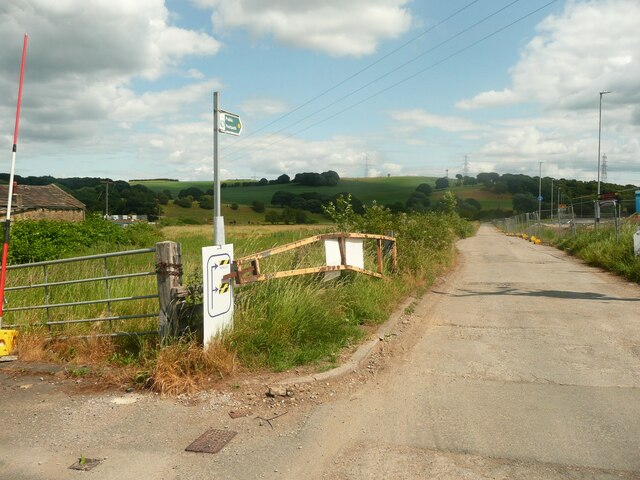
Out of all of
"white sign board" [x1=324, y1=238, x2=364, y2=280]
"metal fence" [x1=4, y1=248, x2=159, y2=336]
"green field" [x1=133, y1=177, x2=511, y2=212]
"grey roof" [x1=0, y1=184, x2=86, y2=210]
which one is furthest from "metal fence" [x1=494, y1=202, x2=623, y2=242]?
"grey roof" [x1=0, y1=184, x2=86, y2=210]

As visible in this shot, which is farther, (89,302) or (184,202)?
(184,202)

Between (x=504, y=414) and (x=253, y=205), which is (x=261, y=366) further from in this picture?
(x=253, y=205)

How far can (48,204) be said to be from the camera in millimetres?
60594

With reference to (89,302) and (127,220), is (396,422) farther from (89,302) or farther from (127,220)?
(127,220)

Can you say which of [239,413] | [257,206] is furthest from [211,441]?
[257,206]

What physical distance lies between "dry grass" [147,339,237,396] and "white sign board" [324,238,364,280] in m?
3.03

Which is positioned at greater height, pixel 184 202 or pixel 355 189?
pixel 355 189

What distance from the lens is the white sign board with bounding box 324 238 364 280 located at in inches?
319

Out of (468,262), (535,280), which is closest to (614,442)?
(535,280)

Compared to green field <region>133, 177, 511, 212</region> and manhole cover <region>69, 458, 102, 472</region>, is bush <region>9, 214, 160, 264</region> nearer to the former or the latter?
green field <region>133, 177, 511, 212</region>

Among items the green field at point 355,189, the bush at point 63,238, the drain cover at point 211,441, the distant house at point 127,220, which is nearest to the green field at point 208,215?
the green field at point 355,189

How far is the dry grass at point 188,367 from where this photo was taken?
15.7 ft

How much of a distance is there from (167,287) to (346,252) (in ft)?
12.0

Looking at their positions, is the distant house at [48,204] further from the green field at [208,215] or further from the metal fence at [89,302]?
the metal fence at [89,302]
